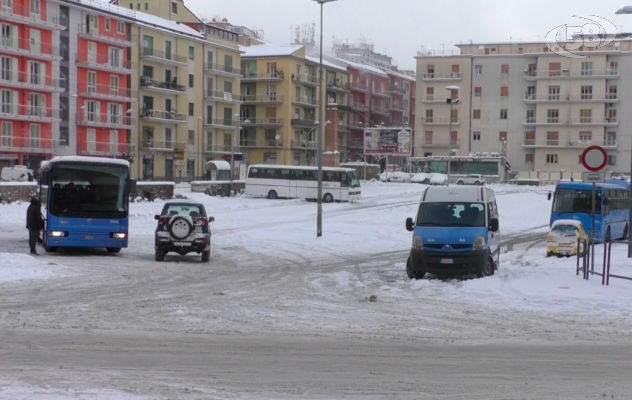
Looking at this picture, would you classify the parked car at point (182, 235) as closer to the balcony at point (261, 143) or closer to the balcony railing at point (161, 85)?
the balcony railing at point (161, 85)

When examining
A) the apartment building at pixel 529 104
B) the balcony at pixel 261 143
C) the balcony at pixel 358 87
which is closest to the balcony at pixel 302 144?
the balcony at pixel 261 143

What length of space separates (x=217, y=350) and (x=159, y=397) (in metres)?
2.63

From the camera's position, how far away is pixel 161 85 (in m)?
81.9

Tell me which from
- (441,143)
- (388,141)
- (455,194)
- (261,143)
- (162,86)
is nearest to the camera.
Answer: (455,194)

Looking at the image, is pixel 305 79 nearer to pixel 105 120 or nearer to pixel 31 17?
pixel 105 120

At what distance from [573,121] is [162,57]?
173 ft

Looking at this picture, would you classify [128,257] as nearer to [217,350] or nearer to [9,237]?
[9,237]

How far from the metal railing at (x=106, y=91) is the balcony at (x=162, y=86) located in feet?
4.32

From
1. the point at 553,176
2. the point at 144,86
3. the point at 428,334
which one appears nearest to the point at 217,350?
the point at 428,334

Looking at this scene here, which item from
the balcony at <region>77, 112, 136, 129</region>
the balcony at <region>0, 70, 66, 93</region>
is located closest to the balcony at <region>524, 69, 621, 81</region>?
the balcony at <region>77, 112, 136, 129</region>

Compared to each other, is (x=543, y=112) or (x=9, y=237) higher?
(x=543, y=112)

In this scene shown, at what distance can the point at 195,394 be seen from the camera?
8492 mm

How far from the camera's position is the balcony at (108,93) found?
73.6m

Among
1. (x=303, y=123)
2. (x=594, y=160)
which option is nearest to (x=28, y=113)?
(x=303, y=123)
